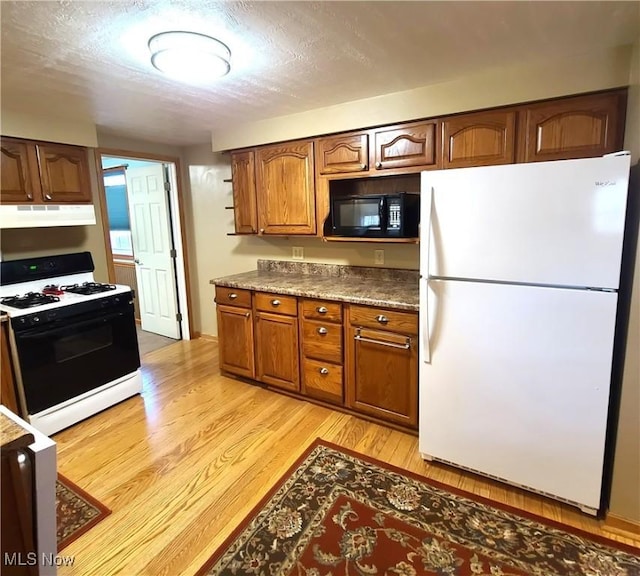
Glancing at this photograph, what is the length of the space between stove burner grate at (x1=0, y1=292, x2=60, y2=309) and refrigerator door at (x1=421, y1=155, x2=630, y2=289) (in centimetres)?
247

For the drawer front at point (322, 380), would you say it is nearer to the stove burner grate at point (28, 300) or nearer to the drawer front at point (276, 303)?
the drawer front at point (276, 303)

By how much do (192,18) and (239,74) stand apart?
1.95ft

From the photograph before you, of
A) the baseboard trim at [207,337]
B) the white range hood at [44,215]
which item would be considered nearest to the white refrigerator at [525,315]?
the white range hood at [44,215]

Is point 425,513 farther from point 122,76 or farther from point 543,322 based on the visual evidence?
point 122,76

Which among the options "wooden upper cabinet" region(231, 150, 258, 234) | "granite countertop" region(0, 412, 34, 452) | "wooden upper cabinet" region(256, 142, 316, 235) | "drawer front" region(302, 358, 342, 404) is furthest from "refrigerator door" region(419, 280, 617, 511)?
"wooden upper cabinet" region(231, 150, 258, 234)

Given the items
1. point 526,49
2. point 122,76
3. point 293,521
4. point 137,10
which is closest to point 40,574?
point 293,521

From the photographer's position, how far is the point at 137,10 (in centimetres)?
141

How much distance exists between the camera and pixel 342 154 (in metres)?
2.72

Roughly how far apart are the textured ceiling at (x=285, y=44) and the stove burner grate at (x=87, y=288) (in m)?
1.27

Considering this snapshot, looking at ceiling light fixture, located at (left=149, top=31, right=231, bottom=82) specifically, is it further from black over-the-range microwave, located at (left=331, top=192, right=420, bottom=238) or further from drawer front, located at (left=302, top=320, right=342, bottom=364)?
drawer front, located at (left=302, top=320, right=342, bottom=364)

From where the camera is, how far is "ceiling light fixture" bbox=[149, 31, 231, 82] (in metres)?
1.61

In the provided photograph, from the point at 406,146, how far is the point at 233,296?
68.8 inches

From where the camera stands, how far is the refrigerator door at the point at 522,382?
169cm

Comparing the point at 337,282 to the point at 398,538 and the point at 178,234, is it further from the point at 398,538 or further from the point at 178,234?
the point at 178,234
